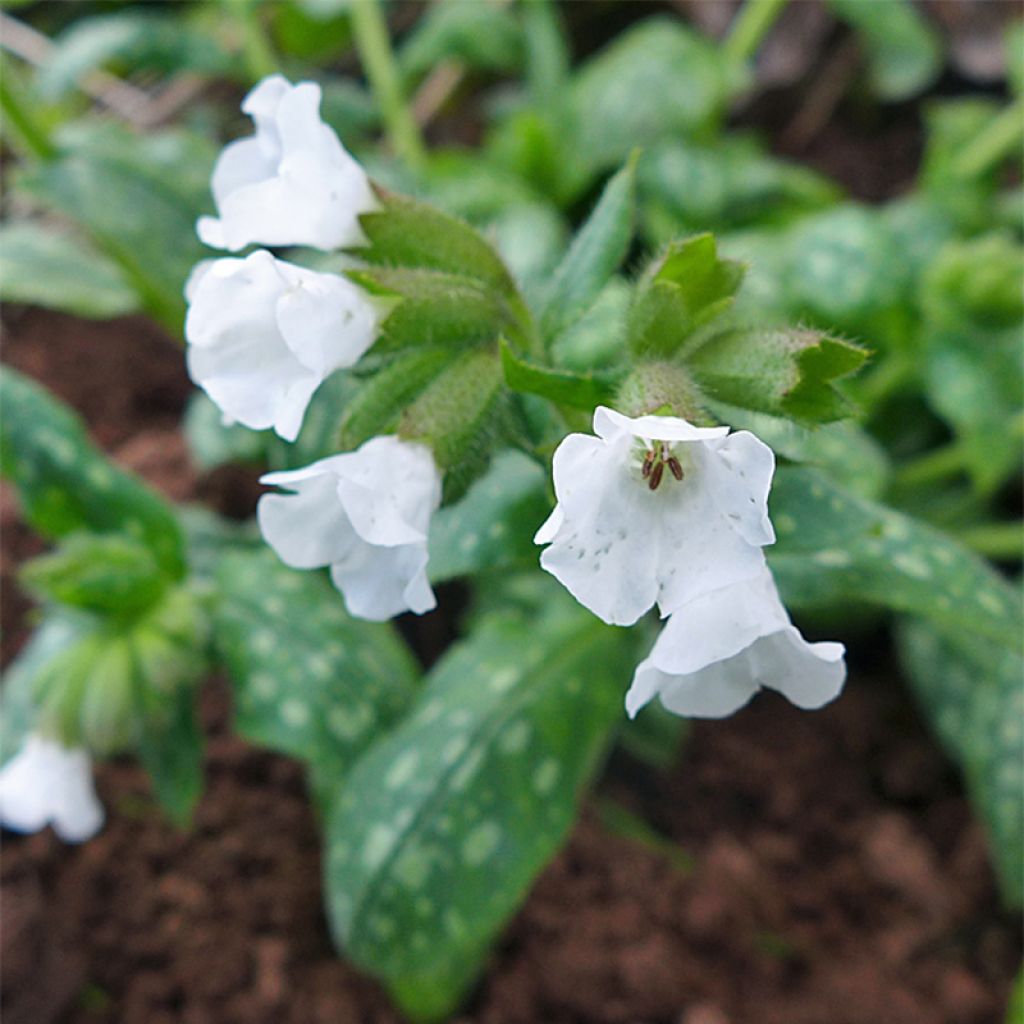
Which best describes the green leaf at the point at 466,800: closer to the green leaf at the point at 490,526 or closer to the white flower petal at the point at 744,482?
the green leaf at the point at 490,526

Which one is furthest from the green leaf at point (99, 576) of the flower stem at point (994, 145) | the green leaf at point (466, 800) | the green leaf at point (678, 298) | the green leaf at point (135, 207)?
the flower stem at point (994, 145)

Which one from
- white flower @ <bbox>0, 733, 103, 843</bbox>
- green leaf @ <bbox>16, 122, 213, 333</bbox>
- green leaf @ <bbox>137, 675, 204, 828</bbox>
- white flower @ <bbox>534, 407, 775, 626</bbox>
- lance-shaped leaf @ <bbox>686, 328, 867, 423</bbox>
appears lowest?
green leaf @ <bbox>137, 675, 204, 828</bbox>

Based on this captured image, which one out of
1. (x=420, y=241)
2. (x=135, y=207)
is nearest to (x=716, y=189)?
(x=135, y=207)

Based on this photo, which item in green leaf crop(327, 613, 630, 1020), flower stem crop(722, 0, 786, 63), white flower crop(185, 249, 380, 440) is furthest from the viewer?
flower stem crop(722, 0, 786, 63)

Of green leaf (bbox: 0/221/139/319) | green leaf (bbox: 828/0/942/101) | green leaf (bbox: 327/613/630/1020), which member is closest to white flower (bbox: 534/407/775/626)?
green leaf (bbox: 327/613/630/1020)

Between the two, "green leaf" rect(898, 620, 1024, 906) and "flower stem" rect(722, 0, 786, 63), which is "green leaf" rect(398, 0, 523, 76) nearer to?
"flower stem" rect(722, 0, 786, 63)

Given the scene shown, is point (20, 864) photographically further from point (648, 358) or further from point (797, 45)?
point (797, 45)
